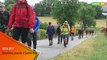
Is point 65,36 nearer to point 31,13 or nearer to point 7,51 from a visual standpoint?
point 31,13

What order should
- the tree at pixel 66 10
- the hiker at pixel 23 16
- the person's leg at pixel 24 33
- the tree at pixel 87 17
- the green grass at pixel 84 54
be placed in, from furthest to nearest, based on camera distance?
the tree at pixel 87 17, the tree at pixel 66 10, the green grass at pixel 84 54, the person's leg at pixel 24 33, the hiker at pixel 23 16

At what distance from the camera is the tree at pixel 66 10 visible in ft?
326

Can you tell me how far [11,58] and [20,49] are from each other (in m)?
0.28

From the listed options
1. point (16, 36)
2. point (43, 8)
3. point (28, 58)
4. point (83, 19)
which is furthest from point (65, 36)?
point (83, 19)

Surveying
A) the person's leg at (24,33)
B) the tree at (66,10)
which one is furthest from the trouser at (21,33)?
the tree at (66,10)

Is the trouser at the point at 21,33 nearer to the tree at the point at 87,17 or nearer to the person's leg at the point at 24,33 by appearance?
the person's leg at the point at 24,33

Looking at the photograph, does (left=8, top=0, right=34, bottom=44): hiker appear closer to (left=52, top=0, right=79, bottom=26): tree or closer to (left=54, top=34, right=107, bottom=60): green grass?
(left=54, top=34, right=107, bottom=60): green grass

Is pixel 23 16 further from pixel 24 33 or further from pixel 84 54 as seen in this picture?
pixel 84 54

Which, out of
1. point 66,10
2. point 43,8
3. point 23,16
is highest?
point 23,16

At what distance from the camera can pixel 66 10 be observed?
101438mm

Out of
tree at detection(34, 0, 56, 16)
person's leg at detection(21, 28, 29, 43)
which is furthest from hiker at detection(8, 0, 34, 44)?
tree at detection(34, 0, 56, 16)

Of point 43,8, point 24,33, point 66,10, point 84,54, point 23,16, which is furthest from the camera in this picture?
point 43,8

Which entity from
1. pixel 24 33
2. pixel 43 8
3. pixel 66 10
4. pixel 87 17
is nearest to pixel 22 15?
pixel 24 33

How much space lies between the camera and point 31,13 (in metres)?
11.4
